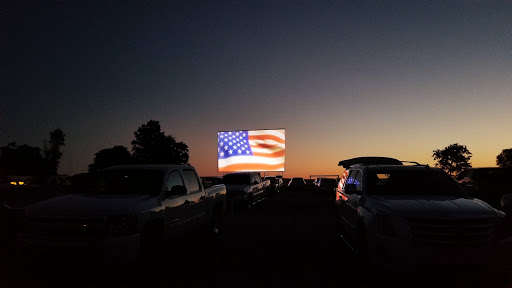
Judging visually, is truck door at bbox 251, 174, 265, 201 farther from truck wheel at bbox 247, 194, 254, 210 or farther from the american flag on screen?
the american flag on screen

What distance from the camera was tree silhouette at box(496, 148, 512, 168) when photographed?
134625mm

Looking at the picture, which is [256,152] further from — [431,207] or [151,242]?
[431,207]

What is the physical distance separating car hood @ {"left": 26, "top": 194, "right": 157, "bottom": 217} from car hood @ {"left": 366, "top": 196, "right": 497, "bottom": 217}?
378 centimetres

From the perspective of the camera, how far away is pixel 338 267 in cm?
732

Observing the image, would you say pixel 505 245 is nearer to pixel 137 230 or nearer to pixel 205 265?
pixel 205 265

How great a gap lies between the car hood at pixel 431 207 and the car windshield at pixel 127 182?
3.99 m

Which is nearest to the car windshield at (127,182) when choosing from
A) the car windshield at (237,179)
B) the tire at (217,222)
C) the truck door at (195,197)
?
the truck door at (195,197)

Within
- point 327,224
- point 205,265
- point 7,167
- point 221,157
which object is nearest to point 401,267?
point 205,265

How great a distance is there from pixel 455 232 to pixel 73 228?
542 cm

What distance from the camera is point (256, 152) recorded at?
40125 millimetres

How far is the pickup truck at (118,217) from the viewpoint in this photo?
242 inches

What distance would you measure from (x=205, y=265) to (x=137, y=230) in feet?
5.22

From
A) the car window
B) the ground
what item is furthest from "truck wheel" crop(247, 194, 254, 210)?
the car window

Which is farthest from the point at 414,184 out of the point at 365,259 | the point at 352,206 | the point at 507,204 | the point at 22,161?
the point at 22,161
